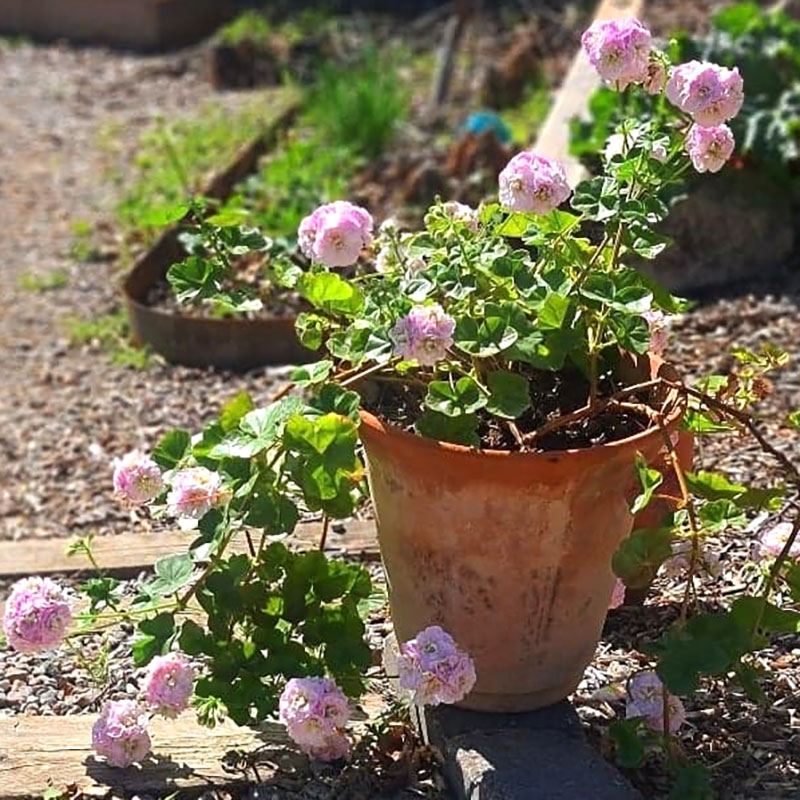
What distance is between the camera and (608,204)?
8.30 feet

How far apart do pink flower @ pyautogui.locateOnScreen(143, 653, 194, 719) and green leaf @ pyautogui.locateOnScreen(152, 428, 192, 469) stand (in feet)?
1.07

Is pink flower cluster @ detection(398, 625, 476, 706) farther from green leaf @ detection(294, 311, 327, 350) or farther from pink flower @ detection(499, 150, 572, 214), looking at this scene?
pink flower @ detection(499, 150, 572, 214)

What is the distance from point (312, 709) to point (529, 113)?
456 centimetres

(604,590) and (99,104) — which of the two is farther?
(99,104)

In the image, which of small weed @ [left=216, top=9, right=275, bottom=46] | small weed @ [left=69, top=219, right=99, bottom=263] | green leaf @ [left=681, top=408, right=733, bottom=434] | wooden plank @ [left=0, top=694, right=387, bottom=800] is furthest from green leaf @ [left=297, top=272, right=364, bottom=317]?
small weed @ [left=216, top=9, right=275, bottom=46]

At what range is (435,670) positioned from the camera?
240cm

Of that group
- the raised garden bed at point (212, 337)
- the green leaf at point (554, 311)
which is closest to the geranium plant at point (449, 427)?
the green leaf at point (554, 311)

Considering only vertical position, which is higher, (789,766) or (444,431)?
(444,431)

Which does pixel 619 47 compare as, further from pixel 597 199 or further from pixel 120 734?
pixel 120 734

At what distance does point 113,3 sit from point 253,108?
1860 millimetres

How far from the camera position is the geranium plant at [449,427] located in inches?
95.5

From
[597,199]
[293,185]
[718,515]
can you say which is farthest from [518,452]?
[293,185]

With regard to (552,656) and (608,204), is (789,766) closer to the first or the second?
(552,656)

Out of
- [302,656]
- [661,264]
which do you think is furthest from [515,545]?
[661,264]
